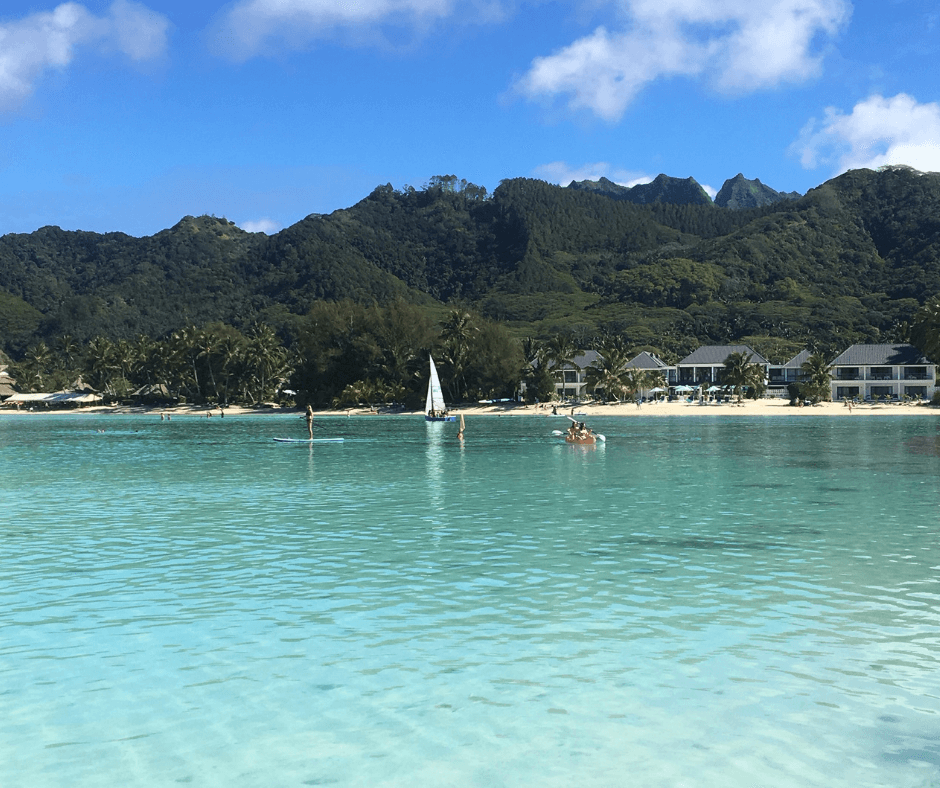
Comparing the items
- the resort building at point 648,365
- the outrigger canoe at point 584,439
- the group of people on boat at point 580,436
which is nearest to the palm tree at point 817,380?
the resort building at point 648,365

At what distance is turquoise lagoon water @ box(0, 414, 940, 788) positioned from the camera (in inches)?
→ 371

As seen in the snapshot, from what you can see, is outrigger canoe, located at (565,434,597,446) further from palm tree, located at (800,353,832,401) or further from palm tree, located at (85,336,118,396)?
palm tree, located at (85,336,118,396)

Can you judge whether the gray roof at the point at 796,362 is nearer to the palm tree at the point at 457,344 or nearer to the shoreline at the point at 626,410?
the shoreline at the point at 626,410

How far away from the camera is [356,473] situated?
42719 mm

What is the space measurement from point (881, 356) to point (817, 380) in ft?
70.4

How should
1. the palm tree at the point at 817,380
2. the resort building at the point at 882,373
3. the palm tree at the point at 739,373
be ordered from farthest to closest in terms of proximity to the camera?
the resort building at the point at 882,373
the palm tree at the point at 739,373
the palm tree at the point at 817,380

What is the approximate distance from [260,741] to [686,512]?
2096 cm

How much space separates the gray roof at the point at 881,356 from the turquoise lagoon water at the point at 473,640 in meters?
113

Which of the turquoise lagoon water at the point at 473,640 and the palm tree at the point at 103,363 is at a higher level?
the palm tree at the point at 103,363

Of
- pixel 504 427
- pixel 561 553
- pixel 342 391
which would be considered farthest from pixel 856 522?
pixel 342 391

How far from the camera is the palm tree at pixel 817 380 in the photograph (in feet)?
395

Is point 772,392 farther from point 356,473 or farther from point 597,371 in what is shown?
point 356,473

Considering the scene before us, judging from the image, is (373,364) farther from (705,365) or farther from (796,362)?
(796,362)

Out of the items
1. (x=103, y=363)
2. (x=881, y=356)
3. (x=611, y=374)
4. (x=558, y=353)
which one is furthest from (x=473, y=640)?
(x=103, y=363)
